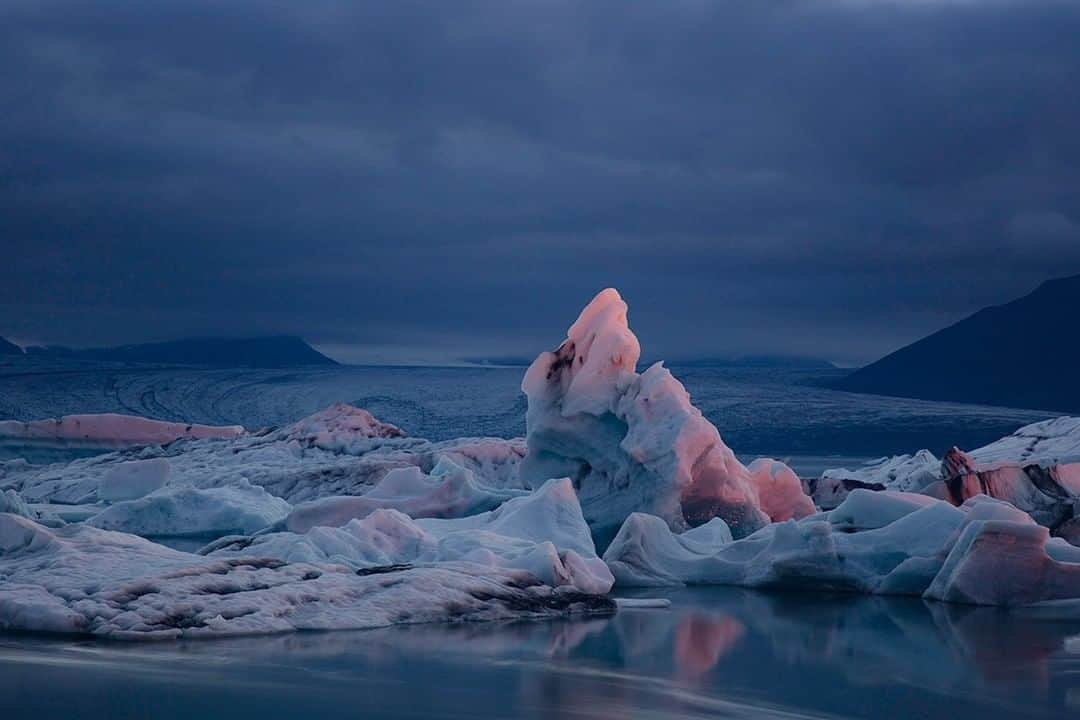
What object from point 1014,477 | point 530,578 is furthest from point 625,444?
point 530,578

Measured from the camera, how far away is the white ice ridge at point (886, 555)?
10.0 meters

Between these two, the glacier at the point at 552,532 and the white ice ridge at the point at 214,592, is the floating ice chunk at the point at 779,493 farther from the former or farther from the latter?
the white ice ridge at the point at 214,592

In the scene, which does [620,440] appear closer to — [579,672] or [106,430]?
[579,672]

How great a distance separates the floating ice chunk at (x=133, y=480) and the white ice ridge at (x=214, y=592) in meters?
10.1

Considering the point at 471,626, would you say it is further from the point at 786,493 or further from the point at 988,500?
the point at 786,493

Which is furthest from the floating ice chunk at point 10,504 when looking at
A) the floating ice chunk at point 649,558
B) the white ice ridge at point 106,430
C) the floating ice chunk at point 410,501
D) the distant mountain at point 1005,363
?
the distant mountain at point 1005,363

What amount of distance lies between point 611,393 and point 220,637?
7551mm

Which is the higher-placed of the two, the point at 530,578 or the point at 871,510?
the point at 871,510

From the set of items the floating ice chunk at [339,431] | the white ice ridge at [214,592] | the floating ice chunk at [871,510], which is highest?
the floating ice chunk at [339,431]

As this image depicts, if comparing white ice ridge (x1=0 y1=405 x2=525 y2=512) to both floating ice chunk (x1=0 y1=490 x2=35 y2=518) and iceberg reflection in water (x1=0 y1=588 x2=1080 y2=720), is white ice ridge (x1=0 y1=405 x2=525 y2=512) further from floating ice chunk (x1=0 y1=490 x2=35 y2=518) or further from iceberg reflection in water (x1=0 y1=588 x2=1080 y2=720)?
iceberg reflection in water (x1=0 y1=588 x2=1080 y2=720)

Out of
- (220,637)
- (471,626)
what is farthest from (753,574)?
(220,637)

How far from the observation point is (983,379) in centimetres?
6334

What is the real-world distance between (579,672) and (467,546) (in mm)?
3193

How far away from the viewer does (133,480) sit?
63.6 ft
